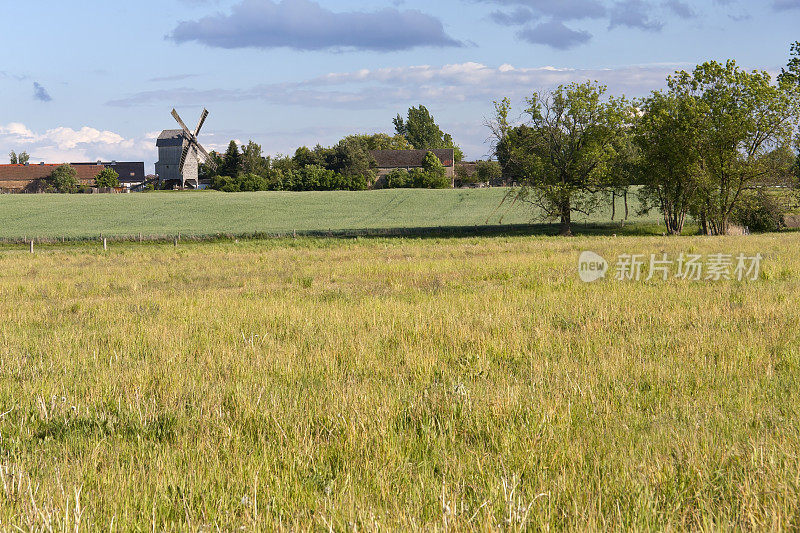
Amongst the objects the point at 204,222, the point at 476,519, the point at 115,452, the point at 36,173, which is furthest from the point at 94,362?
the point at 36,173

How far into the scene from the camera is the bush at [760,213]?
47.4 meters

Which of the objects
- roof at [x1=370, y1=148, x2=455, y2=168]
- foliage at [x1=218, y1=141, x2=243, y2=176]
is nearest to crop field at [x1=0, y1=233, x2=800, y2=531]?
foliage at [x1=218, y1=141, x2=243, y2=176]

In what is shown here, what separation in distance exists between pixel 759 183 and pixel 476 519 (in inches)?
1977

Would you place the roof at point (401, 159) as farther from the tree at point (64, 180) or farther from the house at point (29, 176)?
the house at point (29, 176)

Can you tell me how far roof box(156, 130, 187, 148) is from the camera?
131 m

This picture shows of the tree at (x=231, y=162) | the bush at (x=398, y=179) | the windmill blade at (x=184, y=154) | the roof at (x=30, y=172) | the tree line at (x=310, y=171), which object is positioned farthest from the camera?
the roof at (x=30, y=172)

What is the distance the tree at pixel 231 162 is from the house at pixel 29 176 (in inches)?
1749

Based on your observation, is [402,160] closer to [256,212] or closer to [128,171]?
[256,212]

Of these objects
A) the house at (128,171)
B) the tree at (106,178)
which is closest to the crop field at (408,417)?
the tree at (106,178)

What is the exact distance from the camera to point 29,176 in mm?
151500

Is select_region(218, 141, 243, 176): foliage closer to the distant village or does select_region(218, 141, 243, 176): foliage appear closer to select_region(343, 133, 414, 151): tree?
the distant village

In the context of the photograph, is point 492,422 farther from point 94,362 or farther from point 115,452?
point 94,362

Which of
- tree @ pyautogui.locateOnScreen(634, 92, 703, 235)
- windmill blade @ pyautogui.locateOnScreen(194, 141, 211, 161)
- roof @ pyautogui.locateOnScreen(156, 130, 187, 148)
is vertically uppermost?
roof @ pyautogui.locateOnScreen(156, 130, 187, 148)

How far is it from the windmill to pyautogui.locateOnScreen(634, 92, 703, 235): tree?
9630 centimetres
